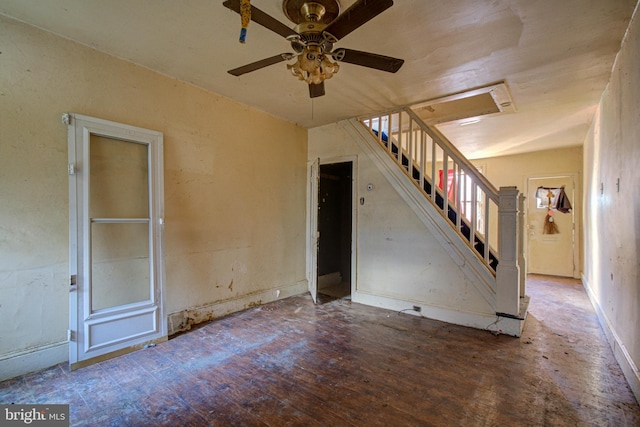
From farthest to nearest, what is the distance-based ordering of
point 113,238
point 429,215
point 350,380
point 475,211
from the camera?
point 429,215
point 475,211
point 113,238
point 350,380

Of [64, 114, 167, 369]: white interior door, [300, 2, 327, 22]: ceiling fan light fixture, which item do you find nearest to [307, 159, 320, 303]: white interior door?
[64, 114, 167, 369]: white interior door

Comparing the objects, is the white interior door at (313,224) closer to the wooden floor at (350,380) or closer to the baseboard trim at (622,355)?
the wooden floor at (350,380)

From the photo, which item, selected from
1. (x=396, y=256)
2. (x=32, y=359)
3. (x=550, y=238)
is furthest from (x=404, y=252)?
(x=550, y=238)

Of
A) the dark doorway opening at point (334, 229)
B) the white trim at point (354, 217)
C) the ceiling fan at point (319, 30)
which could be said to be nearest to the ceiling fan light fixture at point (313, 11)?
the ceiling fan at point (319, 30)

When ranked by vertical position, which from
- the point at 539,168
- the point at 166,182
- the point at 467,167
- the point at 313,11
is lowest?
the point at 166,182

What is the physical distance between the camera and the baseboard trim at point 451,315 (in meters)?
3.13

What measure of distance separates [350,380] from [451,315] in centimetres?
184

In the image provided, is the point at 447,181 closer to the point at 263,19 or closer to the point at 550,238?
the point at 263,19

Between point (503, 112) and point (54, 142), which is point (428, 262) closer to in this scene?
point (503, 112)

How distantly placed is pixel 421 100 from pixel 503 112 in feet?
4.45

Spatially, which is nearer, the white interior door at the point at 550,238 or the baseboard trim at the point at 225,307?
the baseboard trim at the point at 225,307

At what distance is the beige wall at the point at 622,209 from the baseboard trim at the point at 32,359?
14.5 feet

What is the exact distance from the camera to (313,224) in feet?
14.2

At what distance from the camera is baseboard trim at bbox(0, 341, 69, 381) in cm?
220
